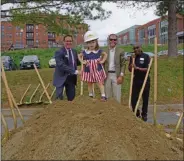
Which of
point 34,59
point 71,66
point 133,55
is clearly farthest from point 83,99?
point 34,59

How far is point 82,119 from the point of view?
185 inches

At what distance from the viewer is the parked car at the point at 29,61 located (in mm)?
28812

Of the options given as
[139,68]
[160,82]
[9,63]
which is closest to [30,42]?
[9,63]

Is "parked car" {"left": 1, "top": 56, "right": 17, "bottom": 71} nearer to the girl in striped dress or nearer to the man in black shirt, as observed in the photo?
the man in black shirt

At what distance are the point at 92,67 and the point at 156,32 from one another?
3756 centimetres

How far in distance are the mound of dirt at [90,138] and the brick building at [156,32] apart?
13.1 metres

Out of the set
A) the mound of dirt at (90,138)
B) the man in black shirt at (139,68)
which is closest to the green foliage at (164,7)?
the man in black shirt at (139,68)

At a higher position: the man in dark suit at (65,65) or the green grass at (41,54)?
the green grass at (41,54)

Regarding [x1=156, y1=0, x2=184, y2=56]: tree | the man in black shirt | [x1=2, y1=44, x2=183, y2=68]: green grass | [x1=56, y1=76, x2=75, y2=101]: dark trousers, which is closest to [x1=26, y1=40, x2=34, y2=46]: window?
[x1=2, y1=44, x2=183, y2=68]: green grass

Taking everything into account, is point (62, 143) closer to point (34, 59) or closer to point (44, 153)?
point (44, 153)

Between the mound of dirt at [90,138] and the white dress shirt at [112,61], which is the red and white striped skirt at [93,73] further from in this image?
the mound of dirt at [90,138]

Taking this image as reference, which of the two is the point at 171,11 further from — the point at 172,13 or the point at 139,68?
the point at 139,68

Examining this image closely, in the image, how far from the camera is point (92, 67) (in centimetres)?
652

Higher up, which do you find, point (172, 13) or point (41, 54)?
point (172, 13)
